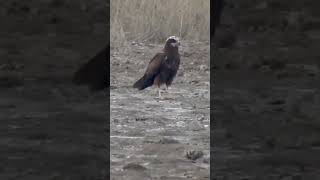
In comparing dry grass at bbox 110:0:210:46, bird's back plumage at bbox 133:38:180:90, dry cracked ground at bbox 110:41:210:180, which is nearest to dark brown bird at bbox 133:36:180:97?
bird's back plumage at bbox 133:38:180:90

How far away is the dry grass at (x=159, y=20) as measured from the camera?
9164 mm

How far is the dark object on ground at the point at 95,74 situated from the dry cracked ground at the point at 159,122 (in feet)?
0.38

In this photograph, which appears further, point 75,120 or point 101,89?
point 101,89

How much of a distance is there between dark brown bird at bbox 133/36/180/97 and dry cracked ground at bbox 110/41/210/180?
17 cm

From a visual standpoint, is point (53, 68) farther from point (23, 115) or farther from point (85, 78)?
point (23, 115)

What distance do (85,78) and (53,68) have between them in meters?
0.76

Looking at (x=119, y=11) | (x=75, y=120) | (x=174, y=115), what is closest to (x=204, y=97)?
(x=174, y=115)

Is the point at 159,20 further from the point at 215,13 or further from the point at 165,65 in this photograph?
the point at 165,65

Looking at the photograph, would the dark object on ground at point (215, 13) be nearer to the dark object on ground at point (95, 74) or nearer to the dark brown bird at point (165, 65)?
the dark object on ground at point (95, 74)

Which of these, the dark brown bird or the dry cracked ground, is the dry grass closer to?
the dry cracked ground

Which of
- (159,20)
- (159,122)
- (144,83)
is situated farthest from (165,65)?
(159,20)

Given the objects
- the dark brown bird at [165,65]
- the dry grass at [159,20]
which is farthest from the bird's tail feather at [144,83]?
the dry grass at [159,20]

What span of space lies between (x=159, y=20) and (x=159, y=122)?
304cm

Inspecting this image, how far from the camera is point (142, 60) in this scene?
8352mm
